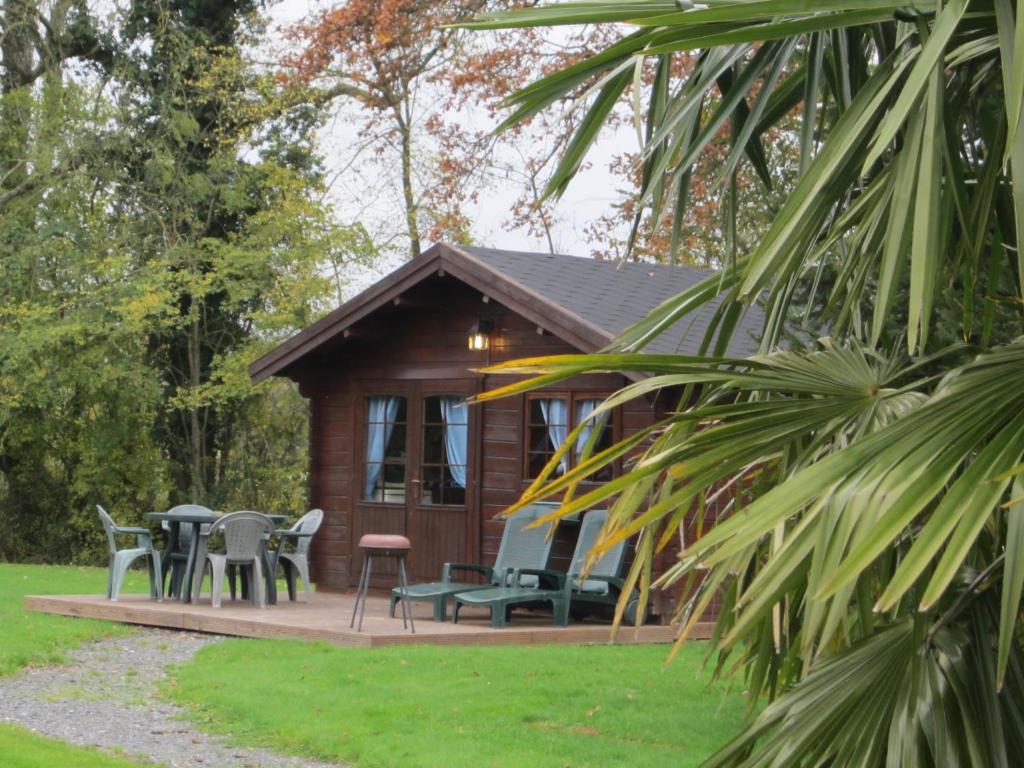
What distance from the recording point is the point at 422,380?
14.5m

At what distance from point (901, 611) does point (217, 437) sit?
2083 cm

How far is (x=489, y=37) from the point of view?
20.0 metres

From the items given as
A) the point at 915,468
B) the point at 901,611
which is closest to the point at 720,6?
the point at 915,468

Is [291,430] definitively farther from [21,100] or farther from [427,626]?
[427,626]

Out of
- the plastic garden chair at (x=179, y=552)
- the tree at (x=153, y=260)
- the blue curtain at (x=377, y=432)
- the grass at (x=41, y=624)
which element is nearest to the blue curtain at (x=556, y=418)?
the blue curtain at (x=377, y=432)

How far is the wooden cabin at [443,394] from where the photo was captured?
43.4 feet

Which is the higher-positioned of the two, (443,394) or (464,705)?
(443,394)

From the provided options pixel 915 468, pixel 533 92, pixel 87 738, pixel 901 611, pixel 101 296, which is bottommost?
pixel 87 738

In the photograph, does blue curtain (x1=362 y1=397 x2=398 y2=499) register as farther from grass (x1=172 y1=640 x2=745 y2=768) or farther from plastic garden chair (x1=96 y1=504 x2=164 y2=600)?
grass (x1=172 y1=640 x2=745 y2=768)

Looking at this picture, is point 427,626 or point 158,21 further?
point 158,21

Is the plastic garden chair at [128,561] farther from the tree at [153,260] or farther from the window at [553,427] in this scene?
the tree at [153,260]

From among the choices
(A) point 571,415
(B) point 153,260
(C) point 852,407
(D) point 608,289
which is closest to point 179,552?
(A) point 571,415

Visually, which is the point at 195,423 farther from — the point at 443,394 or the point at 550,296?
the point at 550,296

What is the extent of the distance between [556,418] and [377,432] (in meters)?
2.36
